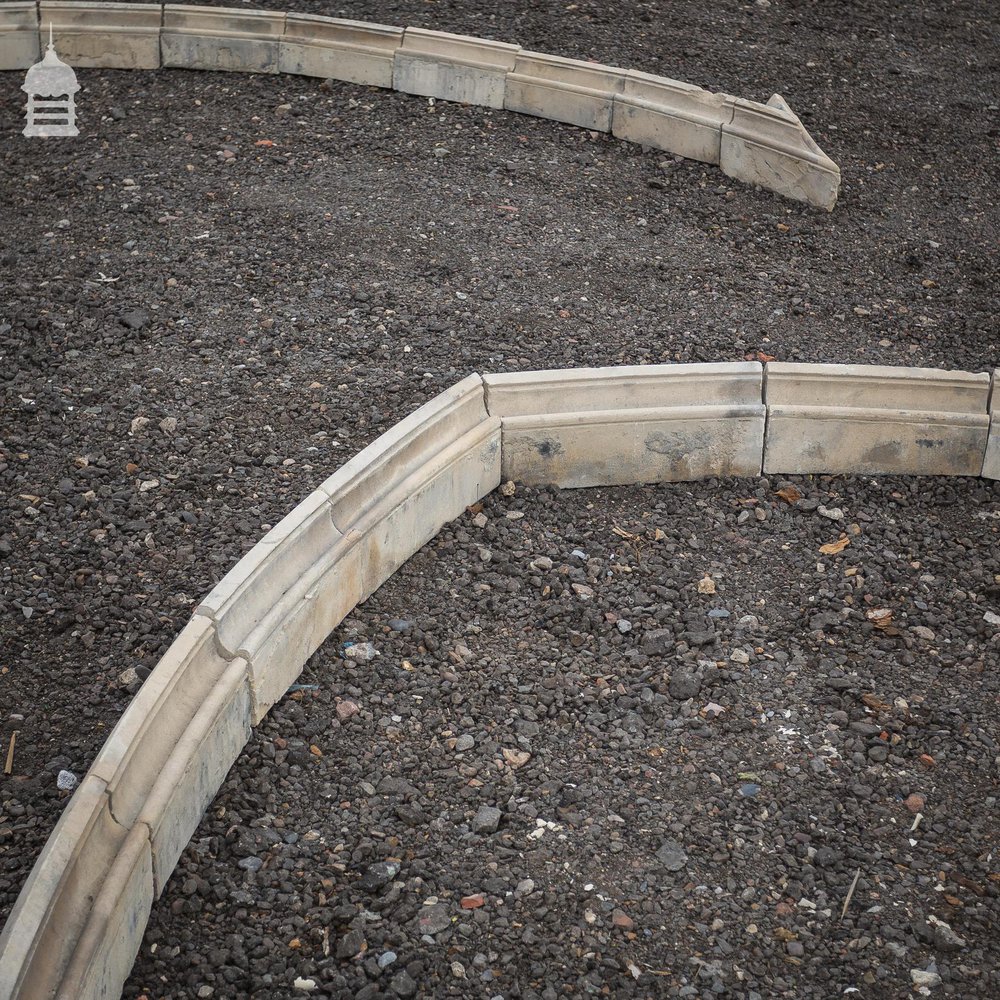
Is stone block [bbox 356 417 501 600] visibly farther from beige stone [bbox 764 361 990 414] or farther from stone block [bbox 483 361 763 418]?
beige stone [bbox 764 361 990 414]

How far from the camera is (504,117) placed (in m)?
7.45

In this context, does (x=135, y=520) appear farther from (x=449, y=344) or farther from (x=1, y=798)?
(x=449, y=344)

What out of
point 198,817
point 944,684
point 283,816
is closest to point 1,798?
point 198,817

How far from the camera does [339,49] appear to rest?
7.64 meters

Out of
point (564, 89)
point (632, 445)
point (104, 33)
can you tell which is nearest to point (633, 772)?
point (632, 445)

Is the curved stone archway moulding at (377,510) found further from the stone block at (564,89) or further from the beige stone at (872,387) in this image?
the stone block at (564,89)

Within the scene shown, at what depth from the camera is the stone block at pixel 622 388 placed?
474 centimetres

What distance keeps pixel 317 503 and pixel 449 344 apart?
1.64 m

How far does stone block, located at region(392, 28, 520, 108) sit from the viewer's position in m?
7.46

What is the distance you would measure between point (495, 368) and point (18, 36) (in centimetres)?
462

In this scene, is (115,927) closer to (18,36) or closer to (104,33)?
(104,33)

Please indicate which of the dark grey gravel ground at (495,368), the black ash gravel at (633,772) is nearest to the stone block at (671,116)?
the dark grey gravel ground at (495,368)

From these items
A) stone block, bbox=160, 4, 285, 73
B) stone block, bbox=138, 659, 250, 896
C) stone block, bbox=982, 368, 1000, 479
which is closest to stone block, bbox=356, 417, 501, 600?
stone block, bbox=138, 659, 250, 896

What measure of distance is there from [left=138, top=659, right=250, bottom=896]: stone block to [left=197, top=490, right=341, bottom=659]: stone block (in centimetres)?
11
